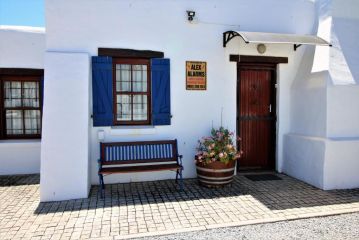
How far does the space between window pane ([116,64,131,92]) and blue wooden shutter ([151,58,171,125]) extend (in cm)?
55

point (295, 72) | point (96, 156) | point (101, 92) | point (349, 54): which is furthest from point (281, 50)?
point (96, 156)

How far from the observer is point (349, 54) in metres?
6.21

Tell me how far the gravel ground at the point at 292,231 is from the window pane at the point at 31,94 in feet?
18.0

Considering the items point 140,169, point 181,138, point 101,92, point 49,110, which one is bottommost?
point 140,169

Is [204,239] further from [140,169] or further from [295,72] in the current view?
[295,72]

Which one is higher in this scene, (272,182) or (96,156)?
(96,156)

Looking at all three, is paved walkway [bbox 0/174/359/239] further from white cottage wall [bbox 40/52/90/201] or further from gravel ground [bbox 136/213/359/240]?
white cottage wall [bbox 40/52/90/201]

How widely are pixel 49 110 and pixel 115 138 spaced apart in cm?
150

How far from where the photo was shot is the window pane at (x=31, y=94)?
7.50 meters

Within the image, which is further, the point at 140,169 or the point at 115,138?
the point at 115,138

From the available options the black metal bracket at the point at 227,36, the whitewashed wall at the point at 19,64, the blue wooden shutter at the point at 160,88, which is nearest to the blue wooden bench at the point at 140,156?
the blue wooden shutter at the point at 160,88

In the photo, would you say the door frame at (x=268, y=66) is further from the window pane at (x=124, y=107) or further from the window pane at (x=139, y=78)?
the window pane at (x=124, y=107)

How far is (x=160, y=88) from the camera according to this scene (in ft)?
20.8

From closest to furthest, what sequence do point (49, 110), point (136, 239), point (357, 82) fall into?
point (136, 239), point (49, 110), point (357, 82)
